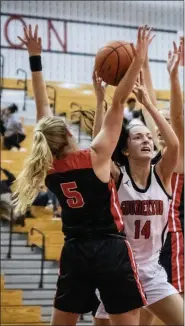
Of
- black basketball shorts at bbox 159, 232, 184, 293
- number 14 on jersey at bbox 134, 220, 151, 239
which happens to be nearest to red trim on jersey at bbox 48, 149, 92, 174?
number 14 on jersey at bbox 134, 220, 151, 239

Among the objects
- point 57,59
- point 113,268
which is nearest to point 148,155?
point 113,268

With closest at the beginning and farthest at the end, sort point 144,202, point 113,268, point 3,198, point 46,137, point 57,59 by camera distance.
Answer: point 113,268 < point 46,137 < point 144,202 < point 3,198 < point 57,59

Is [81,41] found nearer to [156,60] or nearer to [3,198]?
[156,60]

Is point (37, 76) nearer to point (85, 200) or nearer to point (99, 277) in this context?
point (85, 200)

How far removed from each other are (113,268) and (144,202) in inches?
24.8

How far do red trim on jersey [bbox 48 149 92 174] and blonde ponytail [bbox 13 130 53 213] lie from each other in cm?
5

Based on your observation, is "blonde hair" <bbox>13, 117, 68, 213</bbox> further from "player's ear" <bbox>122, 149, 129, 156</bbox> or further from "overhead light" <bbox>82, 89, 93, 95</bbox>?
"overhead light" <bbox>82, 89, 93, 95</bbox>

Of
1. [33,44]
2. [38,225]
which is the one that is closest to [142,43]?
[33,44]

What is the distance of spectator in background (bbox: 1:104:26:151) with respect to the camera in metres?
9.97

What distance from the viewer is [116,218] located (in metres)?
3.60

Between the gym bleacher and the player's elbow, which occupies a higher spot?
the player's elbow

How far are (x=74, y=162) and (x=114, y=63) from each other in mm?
685

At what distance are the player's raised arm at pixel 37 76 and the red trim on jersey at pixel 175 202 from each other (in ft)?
3.36

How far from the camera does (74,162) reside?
3631 millimetres
